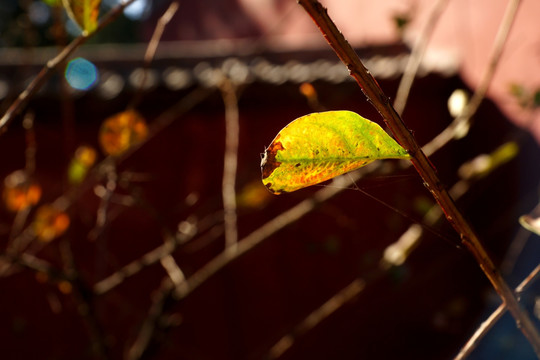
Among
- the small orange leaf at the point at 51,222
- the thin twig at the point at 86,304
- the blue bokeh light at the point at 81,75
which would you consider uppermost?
the blue bokeh light at the point at 81,75

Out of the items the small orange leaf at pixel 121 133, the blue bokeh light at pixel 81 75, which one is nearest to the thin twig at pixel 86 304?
the small orange leaf at pixel 121 133

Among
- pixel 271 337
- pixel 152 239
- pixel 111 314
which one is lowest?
pixel 271 337

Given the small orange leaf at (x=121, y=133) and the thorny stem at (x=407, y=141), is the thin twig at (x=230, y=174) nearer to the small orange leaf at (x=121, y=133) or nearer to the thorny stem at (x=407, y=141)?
the small orange leaf at (x=121, y=133)

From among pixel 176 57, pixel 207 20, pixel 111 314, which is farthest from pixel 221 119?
pixel 207 20

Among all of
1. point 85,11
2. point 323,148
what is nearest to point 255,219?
point 85,11

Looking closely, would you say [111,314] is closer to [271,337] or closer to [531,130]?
[271,337]
